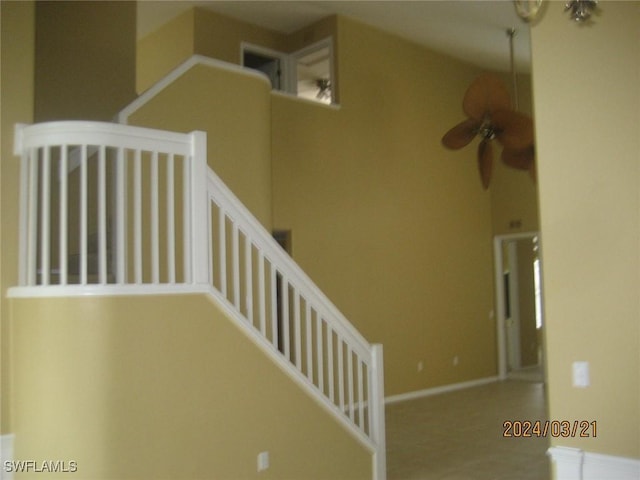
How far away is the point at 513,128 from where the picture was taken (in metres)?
5.07

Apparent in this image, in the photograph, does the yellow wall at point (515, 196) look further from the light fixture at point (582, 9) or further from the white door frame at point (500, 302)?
the light fixture at point (582, 9)

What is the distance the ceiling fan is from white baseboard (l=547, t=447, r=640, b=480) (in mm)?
2639

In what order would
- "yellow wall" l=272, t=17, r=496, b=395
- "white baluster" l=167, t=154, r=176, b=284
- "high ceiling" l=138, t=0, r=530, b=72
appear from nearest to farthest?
"white baluster" l=167, t=154, r=176, b=284 < "high ceiling" l=138, t=0, r=530, b=72 < "yellow wall" l=272, t=17, r=496, b=395

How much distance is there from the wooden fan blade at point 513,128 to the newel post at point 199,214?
271 centimetres

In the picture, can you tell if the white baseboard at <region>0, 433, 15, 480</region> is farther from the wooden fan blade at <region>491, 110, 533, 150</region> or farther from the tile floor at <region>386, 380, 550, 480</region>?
the wooden fan blade at <region>491, 110, 533, 150</region>

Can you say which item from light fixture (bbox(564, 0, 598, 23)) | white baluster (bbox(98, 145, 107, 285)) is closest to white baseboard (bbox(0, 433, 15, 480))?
white baluster (bbox(98, 145, 107, 285))

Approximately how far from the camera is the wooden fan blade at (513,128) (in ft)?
16.3

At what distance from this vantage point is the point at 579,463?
2.80 m

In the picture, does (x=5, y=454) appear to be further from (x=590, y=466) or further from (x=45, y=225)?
(x=590, y=466)

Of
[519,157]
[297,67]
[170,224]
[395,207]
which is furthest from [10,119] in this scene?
[395,207]

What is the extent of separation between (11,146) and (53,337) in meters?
1.05

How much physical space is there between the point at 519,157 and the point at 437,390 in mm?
4503

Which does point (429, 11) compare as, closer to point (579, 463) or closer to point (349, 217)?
point (349, 217)

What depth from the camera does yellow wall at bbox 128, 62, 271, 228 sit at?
17.0ft
